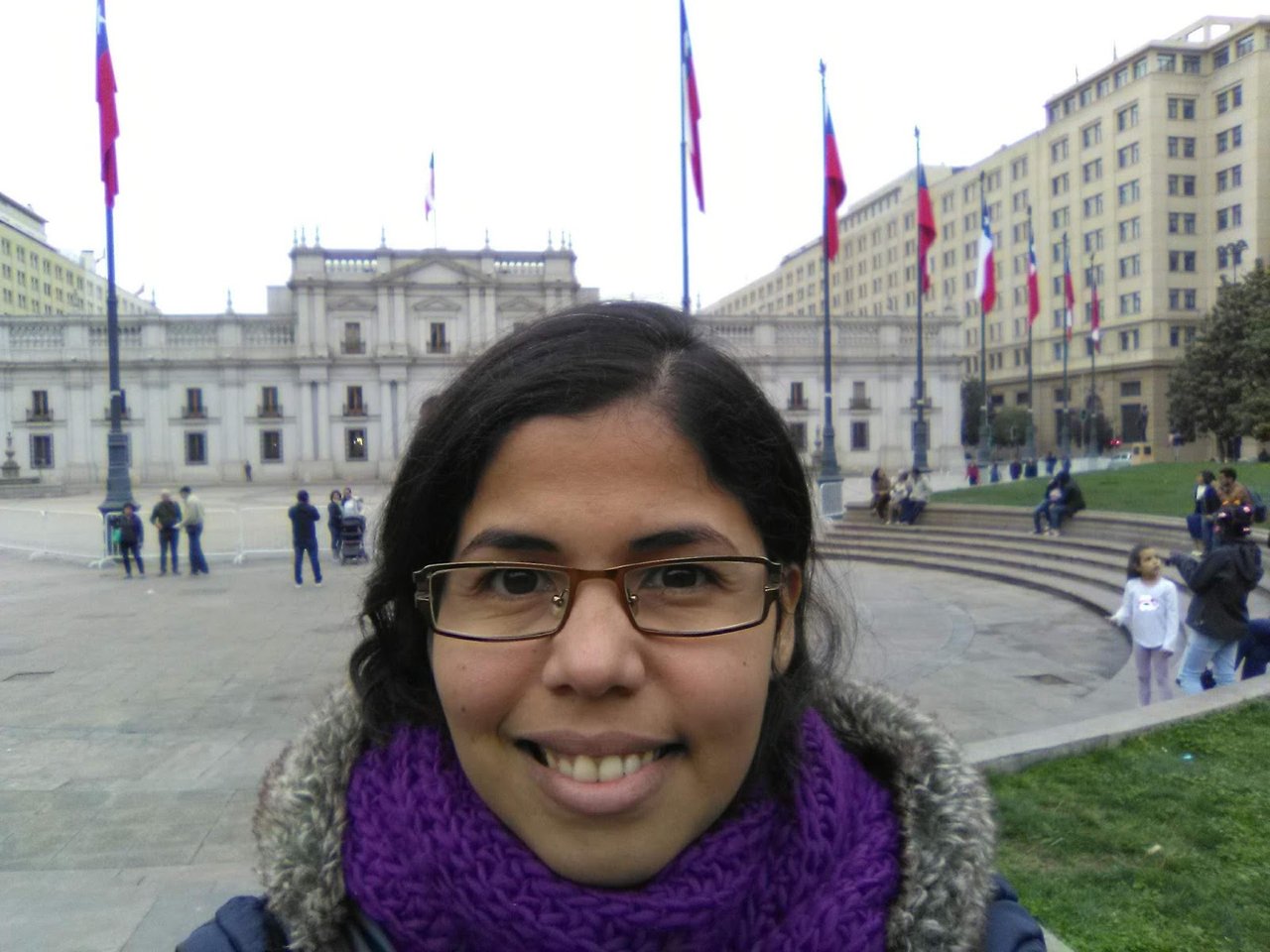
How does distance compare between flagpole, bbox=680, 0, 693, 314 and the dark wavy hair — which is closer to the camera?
the dark wavy hair

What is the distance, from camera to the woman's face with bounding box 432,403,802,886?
1127 millimetres

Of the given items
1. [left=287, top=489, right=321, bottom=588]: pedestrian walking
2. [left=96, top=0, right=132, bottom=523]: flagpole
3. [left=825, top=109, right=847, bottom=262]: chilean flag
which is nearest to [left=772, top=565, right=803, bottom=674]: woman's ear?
[left=287, top=489, right=321, bottom=588]: pedestrian walking

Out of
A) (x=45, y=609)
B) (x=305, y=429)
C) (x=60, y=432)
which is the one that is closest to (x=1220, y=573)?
(x=45, y=609)

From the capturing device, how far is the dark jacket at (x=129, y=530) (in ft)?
51.8

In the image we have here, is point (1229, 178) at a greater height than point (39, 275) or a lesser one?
lesser

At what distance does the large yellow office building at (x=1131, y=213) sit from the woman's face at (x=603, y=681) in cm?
5790

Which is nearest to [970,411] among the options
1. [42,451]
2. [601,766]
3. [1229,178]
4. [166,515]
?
[1229,178]

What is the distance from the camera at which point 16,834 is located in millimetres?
4906

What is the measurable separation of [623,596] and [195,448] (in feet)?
196

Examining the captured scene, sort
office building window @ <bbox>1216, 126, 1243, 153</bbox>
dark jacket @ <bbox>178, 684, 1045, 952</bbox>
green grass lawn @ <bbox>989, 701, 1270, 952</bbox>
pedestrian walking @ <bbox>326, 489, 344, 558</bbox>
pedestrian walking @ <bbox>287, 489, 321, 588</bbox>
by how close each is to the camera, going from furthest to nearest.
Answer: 1. office building window @ <bbox>1216, 126, 1243, 153</bbox>
2. pedestrian walking @ <bbox>326, 489, 344, 558</bbox>
3. pedestrian walking @ <bbox>287, 489, 321, 588</bbox>
4. green grass lawn @ <bbox>989, 701, 1270, 952</bbox>
5. dark jacket @ <bbox>178, 684, 1045, 952</bbox>

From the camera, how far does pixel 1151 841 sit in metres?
4.06

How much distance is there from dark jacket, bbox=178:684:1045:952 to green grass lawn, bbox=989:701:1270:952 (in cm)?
206

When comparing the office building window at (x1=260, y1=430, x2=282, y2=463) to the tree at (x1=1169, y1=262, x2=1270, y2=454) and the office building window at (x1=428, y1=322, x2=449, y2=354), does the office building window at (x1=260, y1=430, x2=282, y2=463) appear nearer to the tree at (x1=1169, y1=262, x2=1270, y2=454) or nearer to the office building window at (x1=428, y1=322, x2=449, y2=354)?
the office building window at (x1=428, y1=322, x2=449, y2=354)

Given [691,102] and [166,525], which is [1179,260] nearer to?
[691,102]
